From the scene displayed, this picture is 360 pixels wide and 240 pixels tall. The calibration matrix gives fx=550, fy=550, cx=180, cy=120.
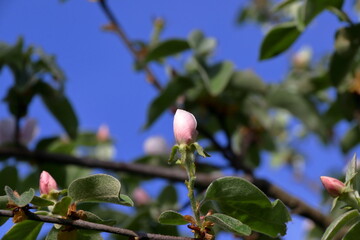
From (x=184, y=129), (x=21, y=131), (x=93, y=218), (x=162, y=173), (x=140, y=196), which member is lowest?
(x=140, y=196)

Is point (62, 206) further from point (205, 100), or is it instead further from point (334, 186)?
point (205, 100)

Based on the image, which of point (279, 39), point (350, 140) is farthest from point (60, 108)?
point (350, 140)

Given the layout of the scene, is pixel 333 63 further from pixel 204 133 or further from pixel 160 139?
pixel 160 139

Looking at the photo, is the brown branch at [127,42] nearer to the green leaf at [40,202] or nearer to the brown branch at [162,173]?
the brown branch at [162,173]

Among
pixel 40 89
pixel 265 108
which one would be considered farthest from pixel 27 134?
pixel 265 108

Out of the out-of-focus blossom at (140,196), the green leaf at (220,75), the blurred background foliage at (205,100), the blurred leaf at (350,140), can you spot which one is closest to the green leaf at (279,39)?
the blurred background foliage at (205,100)

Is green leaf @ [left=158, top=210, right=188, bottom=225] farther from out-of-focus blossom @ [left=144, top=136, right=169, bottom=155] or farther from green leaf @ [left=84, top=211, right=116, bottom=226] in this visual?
out-of-focus blossom @ [left=144, top=136, right=169, bottom=155]
